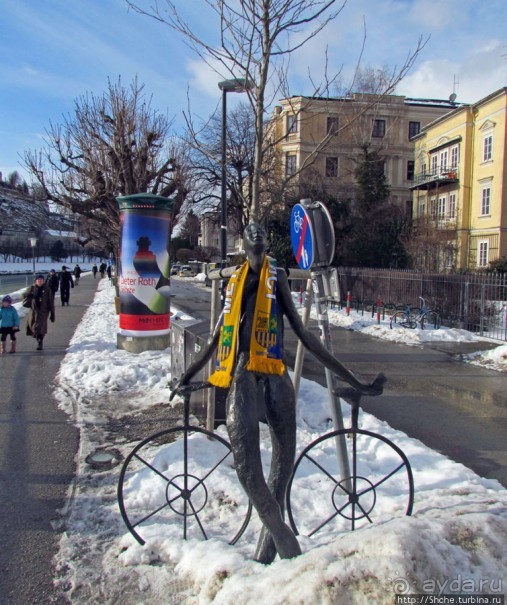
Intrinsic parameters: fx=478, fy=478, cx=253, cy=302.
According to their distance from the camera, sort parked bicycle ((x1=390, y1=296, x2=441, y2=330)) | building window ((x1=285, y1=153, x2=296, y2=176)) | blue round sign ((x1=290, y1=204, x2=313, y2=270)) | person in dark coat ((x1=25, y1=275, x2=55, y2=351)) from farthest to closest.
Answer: building window ((x1=285, y1=153, x2=296, y2=176)), parked bicycle ((x1=390, y1=296, x2=441, y2=330)), person in dark coat ((x1=25, y1=275, x2=55, y2=351)), blue round sign ((x1=290, y1=204, x2=313, y2=270))

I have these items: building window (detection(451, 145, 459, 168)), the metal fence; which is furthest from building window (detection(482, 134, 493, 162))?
the metal fence

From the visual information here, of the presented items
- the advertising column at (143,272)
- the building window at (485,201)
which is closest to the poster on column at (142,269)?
the advertising column at (143,272)

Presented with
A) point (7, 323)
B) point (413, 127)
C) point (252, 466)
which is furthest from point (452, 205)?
point (252, 466)

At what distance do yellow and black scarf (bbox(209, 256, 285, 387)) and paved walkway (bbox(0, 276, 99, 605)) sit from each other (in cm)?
166

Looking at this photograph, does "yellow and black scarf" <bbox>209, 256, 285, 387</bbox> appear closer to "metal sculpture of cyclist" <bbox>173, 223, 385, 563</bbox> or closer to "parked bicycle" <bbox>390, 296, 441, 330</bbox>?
"metal sculpture of cyclist" <bbox>173, 223, 385, 563</bbox>

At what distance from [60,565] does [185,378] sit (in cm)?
142

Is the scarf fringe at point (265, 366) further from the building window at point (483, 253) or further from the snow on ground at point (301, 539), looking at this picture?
the building window at point (483, 253)

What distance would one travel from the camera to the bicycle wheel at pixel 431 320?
52.0 ft

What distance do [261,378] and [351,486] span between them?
4.08 ft

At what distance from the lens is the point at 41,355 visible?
10258 millimetres

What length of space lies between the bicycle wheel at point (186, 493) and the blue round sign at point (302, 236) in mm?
1728

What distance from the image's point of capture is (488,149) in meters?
32.8

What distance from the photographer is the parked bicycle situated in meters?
15.6

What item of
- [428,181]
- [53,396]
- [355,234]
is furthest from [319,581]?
[428,181]
